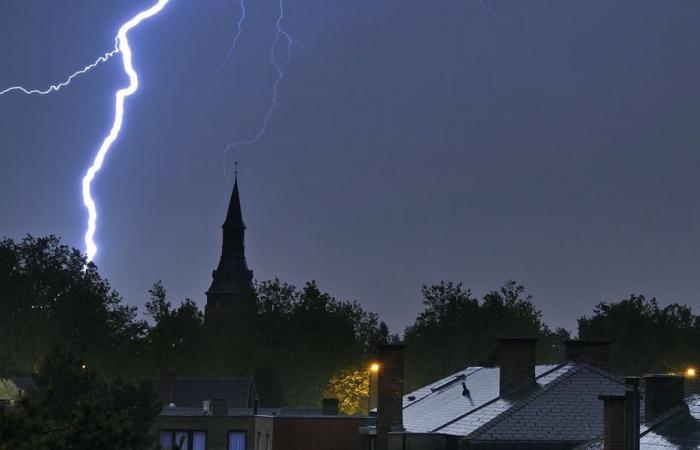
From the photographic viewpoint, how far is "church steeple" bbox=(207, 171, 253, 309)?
17950 centimetres

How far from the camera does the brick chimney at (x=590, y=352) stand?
42969 mm

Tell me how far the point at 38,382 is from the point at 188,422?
45.0 feet

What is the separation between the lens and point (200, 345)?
457ft

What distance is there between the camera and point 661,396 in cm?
3316

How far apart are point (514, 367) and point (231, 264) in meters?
142

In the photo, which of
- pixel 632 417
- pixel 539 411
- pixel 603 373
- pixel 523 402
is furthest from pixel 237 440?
pixel 632 417

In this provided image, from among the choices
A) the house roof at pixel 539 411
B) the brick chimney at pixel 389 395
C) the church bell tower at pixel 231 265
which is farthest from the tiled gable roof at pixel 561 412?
the church bell tower at pixel 231 265

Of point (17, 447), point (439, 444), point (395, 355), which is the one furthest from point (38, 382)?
point (17, 447)

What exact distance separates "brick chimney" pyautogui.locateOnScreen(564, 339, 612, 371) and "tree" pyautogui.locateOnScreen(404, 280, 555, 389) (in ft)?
285

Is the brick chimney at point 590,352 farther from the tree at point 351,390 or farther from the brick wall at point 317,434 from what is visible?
the tree at point 351,390

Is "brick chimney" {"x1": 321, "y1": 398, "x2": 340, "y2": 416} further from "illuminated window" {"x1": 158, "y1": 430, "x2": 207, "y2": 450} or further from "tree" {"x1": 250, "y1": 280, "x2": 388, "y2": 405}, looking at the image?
"tree" {"x1": 250, "y1": 280, "x2": 388, "y2": 405}

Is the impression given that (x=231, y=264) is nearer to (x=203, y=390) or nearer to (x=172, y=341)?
(x=172, y=341)

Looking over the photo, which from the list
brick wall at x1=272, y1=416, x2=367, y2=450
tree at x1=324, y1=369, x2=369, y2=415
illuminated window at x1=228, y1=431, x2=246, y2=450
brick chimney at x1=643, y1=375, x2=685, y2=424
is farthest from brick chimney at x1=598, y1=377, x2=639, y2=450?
tree at x1=324, y1=369, x2=369, y2=415

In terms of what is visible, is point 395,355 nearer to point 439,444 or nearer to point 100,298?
point 439,444
